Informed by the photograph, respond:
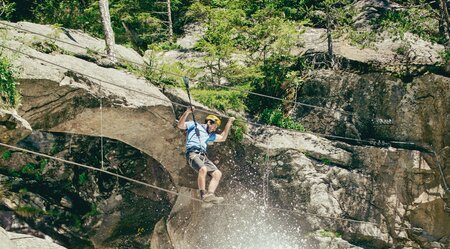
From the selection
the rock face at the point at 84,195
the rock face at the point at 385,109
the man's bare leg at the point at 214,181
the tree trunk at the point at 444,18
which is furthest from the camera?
the rock face at the point at 84,195

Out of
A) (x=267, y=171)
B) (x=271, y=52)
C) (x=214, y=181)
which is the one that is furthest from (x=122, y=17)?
(x=214, y=181)

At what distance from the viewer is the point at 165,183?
14.8 m

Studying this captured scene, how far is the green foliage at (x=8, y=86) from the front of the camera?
31.4 ft

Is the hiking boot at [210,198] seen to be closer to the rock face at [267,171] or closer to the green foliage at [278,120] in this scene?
the rock face at [267,171]

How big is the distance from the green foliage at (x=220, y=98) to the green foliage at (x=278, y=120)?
2.43ft

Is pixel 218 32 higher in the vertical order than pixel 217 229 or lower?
higher

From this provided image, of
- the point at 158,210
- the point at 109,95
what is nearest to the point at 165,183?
the point at 158,210

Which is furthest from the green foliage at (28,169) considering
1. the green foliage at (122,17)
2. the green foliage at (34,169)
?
the green foliage at (122,17)

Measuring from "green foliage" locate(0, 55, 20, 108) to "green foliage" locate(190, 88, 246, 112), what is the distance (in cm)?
477

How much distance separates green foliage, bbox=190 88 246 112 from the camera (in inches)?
520

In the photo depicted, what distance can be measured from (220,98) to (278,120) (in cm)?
188

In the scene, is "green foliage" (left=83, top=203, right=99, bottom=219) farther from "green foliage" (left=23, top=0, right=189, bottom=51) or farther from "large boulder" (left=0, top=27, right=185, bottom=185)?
"green foliage" (left=23, top=0, right=189, bottom=51)

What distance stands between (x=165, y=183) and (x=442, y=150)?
8.03m

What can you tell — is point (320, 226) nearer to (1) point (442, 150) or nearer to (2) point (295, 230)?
(2) point (295, 230)
